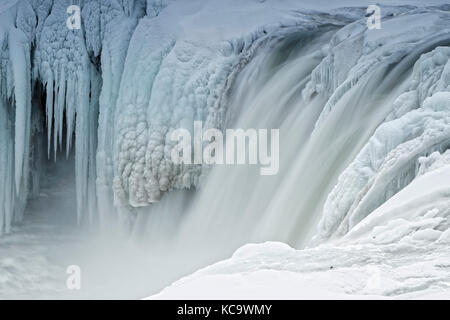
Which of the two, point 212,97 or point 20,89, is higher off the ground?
point 20,89

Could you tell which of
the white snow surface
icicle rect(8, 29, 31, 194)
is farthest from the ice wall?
the white snow surface

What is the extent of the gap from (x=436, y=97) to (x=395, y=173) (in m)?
0.40

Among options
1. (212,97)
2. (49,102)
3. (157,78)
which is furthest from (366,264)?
(49,102)
